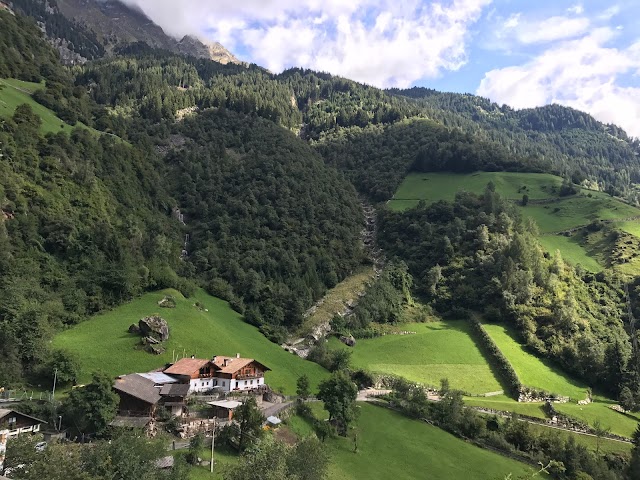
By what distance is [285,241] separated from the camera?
112188 millimetres

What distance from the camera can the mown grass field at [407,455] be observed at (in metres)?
46.3

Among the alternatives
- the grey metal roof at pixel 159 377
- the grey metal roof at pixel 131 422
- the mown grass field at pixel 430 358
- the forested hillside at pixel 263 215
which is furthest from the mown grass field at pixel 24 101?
the mown grass field at pixel 430 358

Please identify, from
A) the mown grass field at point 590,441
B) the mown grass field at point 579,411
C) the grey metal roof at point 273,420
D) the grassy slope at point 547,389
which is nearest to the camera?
the grey metal roof at point 273,420

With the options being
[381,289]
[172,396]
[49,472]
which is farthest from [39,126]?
[49,472]

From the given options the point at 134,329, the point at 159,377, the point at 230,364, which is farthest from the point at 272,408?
the point at 134,329

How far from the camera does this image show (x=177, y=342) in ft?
201

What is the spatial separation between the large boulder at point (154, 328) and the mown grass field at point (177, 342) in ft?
3.46

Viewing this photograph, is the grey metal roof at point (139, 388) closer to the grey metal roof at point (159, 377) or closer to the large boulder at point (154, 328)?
the grey metal roof at point (159, 377)

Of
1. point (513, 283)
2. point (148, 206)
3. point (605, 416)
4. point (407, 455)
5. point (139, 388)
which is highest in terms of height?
point (148, 206)

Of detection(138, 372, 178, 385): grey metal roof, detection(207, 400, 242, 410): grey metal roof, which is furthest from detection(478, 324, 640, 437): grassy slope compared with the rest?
detection(138, 372, 178, 385): grey metal roof

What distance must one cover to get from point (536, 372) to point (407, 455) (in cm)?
4046

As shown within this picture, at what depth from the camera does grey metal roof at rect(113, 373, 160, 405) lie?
43.3 meters

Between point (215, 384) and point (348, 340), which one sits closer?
point (215, 384)

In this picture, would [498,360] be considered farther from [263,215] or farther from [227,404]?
[263,215]
